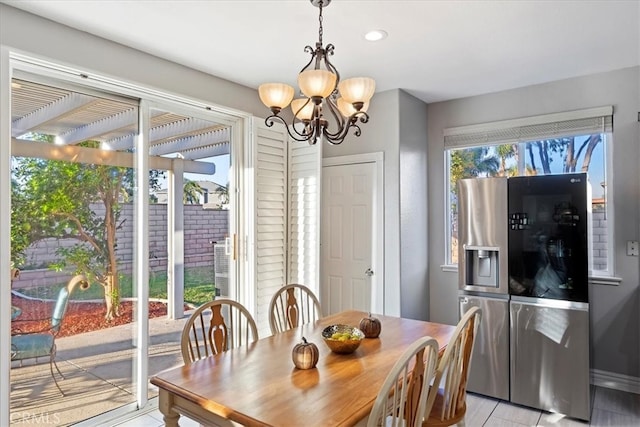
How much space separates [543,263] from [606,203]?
3.22ft

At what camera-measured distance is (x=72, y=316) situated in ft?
8.62

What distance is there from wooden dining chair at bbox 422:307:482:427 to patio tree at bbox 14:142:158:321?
88.0 inches

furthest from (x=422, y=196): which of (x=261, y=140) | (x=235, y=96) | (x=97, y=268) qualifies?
(x=97, y=268)

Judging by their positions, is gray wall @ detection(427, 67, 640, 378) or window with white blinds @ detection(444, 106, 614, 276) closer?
gray wall @ detection(427, 67, 640, 378)

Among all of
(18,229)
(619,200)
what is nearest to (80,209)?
(18,229)

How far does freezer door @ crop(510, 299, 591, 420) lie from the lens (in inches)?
108

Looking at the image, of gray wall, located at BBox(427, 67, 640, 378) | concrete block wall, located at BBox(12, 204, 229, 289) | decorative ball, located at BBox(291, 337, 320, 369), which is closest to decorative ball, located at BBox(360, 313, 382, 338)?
decorative ball, located at BBox(291, 337, 320, 369)

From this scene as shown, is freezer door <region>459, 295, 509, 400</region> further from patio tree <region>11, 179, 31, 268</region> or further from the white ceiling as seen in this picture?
patio tree <region>11, 179, 31, 268</region>

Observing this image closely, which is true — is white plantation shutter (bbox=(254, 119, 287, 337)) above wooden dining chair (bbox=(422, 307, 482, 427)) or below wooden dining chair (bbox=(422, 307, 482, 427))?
above

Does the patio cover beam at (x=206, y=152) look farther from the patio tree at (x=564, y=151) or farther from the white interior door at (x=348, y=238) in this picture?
the patio tree at (x=564, y=151)

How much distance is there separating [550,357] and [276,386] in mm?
2259

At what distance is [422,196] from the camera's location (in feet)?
13.3

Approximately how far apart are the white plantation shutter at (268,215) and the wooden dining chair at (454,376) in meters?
1.96

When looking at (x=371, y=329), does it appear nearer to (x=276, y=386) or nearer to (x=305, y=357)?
(x=305, y=357)
